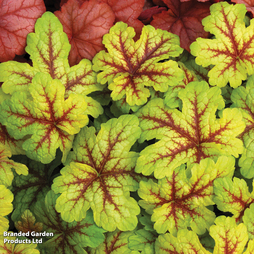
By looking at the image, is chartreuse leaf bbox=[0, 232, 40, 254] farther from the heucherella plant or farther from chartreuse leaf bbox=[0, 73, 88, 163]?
chartreuse leaf bbox=[0, 73, 88, 163]

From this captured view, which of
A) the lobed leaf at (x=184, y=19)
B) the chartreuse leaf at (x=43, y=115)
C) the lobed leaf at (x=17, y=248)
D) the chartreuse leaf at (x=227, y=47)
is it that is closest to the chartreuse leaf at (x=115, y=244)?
the lobed leaf at (x=17, y=248)

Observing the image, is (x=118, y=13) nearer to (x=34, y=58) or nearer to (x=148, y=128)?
(x=34, y=58)

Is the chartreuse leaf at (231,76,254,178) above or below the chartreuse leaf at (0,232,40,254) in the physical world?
above

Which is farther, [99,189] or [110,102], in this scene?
[110,102]

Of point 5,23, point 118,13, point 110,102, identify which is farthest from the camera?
point 110,102

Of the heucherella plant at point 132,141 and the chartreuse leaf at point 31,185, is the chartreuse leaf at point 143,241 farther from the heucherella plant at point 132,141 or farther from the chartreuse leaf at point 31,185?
the chartreuse leaf at point 31,185

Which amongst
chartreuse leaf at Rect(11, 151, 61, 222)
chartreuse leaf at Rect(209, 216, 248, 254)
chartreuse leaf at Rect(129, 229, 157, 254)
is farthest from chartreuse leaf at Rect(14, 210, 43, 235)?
chartreuse leaf at Rect(209, 216, 248, 254)

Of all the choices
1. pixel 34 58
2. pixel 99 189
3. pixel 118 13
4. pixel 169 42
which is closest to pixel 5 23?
pixel 34 58

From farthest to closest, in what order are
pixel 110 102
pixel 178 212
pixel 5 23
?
pixel 110 102 < pixel 5 23 < pixel 178 212
